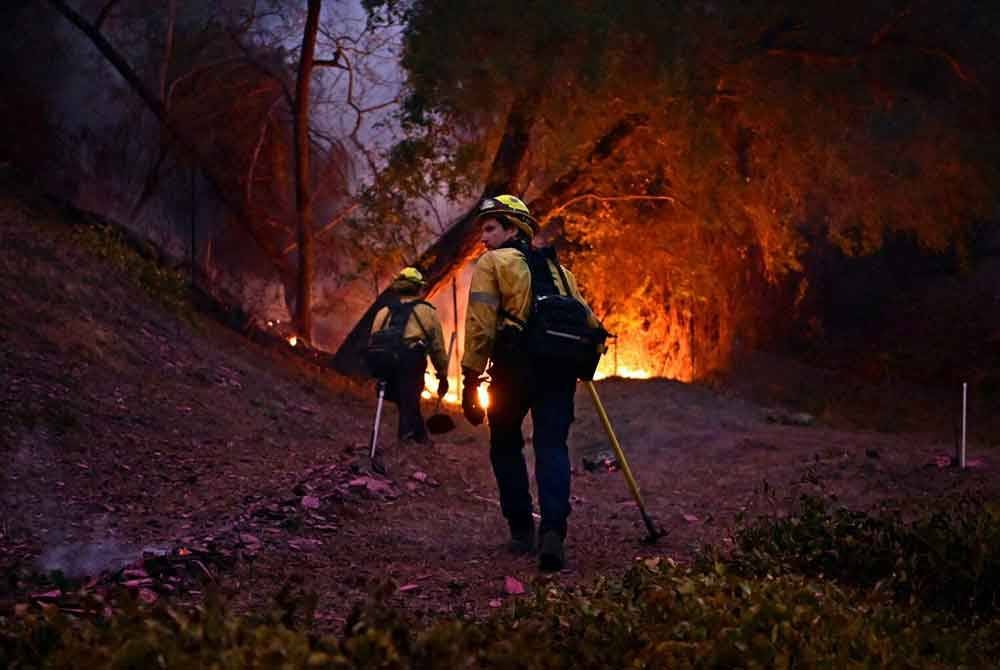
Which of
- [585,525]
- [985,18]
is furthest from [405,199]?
[585,525]

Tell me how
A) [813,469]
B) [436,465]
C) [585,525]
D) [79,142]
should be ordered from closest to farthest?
[585,525] < [813,469] < [436,465] < [79,142]

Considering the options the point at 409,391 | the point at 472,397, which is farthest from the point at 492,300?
the point at 409,391

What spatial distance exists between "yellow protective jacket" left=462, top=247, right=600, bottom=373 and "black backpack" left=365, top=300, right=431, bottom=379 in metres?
4.26

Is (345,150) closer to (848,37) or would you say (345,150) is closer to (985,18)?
(848,37)

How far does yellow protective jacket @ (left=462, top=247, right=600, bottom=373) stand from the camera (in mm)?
5938

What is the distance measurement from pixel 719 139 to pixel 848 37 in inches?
79.3

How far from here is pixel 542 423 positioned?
19.9ft

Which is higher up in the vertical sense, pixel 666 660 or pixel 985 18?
pixel 985 18

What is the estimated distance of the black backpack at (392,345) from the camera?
10.3 m

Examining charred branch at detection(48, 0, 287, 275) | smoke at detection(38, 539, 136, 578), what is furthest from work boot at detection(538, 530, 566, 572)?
charred branch at detection(48, 0, 287, 275)

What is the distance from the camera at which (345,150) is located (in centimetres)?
1895

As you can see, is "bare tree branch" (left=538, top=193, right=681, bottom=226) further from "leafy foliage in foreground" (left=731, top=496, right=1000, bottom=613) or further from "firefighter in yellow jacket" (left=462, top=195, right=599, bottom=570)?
"leafy foliage in foreground" (left=731, top=496, right=1000, bottom=613)

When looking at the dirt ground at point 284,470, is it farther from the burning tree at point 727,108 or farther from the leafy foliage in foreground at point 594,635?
the burning tree at point 727,108

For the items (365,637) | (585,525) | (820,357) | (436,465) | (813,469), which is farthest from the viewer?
(820,357)
